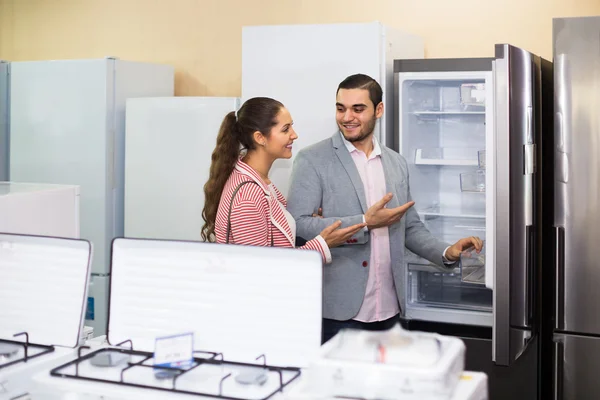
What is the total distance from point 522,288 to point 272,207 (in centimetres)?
106

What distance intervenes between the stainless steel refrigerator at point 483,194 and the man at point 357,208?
1.15ft

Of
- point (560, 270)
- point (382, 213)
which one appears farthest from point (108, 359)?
point (560, 270)

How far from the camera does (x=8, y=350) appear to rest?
2.01m

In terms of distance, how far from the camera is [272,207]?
303 centimetres

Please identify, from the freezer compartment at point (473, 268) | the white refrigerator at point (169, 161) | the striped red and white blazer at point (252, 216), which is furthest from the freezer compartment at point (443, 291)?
the white refrigerator at point (169, 161)

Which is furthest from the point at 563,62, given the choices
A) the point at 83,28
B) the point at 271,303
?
the point at 83,28

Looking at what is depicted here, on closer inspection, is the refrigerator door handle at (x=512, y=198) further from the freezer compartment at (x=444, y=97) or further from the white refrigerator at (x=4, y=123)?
the white refrigerator at (x=4, y=123)

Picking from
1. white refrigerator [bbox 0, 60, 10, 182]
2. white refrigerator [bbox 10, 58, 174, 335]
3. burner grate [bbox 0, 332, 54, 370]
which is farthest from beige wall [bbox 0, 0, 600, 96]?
burner grate [bbox 0, 332, 54, 370]

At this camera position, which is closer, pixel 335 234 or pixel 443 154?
pixel 335 234

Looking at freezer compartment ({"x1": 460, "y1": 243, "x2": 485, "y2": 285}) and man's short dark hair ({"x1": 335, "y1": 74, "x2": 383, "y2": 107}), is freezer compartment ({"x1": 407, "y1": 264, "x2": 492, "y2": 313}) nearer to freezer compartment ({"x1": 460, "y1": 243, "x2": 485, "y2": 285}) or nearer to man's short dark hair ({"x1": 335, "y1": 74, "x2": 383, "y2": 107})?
freezer compartment ({"x1": 460, "y1": 243, "x2": 485, "y2": 285})

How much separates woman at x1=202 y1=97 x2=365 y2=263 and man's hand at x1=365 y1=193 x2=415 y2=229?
0.05 meters

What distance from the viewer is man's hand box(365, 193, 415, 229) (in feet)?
10.6

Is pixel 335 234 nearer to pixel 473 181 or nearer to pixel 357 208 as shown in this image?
pixel 357 208

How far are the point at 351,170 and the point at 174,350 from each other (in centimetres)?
172
